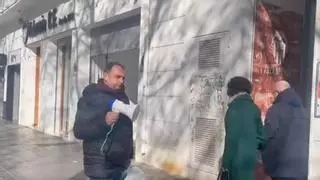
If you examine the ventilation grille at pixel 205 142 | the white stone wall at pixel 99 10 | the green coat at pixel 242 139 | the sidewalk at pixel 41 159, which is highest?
the white stone wall at pixel 99 10

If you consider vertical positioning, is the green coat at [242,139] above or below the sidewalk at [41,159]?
above

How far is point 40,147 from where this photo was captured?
13406 millimetres

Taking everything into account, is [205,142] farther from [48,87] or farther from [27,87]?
[27,87]

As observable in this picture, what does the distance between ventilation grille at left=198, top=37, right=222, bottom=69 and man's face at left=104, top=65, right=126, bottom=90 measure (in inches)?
152

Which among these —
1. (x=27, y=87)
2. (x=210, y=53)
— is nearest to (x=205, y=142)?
(x=210, y=53)

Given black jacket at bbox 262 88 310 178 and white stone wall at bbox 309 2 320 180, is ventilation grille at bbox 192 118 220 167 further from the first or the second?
black jacket at bbox 262 88 310 178

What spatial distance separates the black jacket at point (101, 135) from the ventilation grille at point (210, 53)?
13.0 ft

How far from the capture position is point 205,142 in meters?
8.32

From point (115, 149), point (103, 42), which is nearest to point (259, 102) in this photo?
point (115, 149)

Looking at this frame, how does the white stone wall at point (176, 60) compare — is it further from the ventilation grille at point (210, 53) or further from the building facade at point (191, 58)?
the ventilation grille at point (210, 53)

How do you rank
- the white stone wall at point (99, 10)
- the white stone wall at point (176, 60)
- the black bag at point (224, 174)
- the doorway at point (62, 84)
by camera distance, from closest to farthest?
the black bag at point (224, 174)
the white stone wall at point (176, 60)
the white stone wall at point (99, 10)
the doorway at point (62, 84)

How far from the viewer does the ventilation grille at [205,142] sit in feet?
26.5

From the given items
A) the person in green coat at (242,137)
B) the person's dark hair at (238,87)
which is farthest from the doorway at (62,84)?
the person in green coat at (242,137)

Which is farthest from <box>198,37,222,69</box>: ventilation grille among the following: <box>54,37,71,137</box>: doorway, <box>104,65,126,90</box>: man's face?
<box>54,37,71,137</box>: doorway
